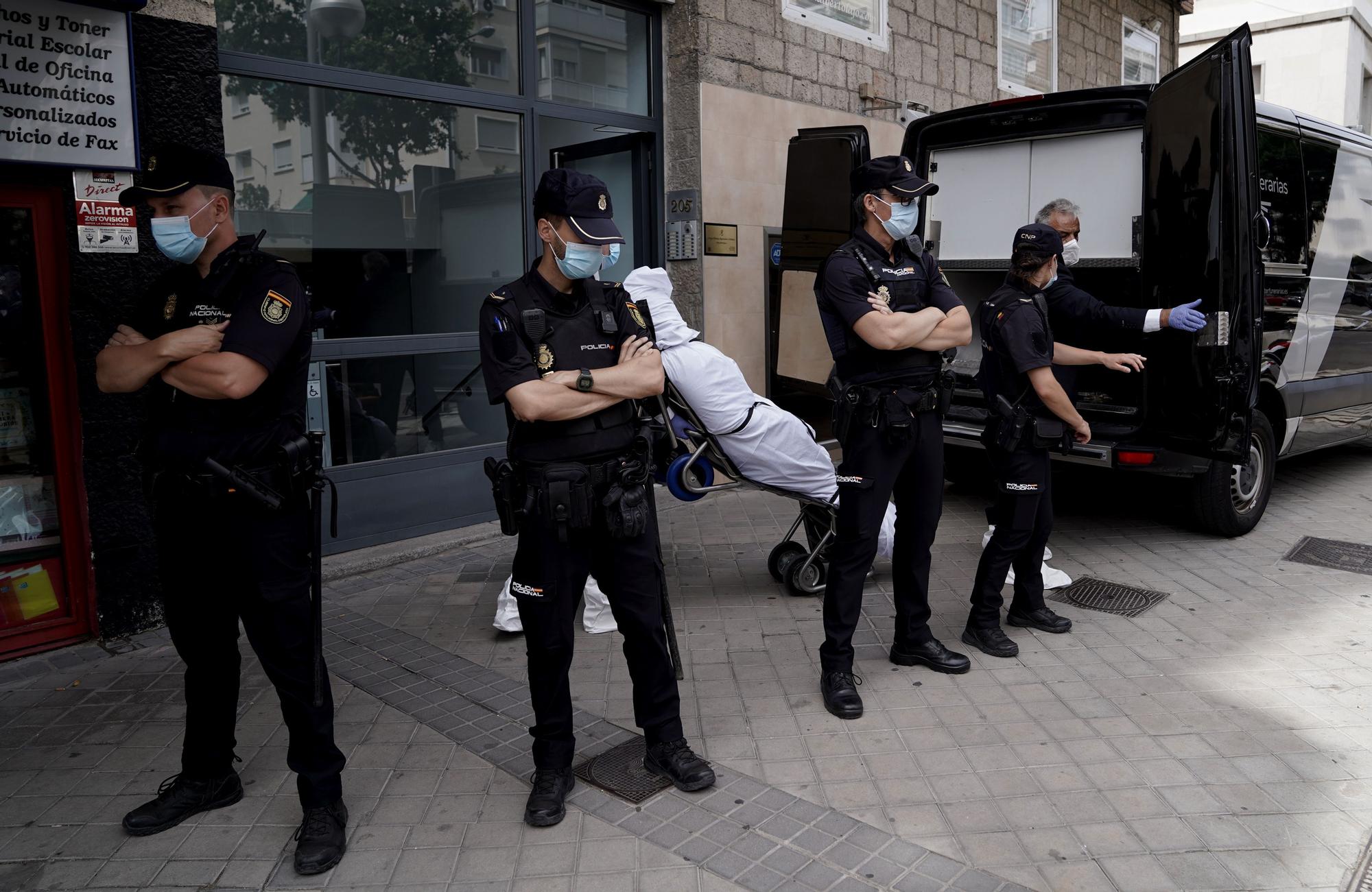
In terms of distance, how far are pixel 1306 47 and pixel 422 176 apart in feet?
76.3

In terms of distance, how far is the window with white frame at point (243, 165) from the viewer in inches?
226

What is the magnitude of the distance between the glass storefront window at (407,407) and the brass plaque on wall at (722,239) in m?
2.12

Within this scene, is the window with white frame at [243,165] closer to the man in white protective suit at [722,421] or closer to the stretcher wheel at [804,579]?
the man in white protective suit at [722,421]

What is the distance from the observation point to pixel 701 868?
A: 2949 millimetres

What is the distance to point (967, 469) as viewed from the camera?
26.0 ft

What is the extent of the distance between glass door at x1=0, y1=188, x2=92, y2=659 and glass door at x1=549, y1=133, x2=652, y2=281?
4070 millimetres

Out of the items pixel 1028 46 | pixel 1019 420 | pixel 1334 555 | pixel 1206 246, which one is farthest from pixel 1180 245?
pixel 1028 46

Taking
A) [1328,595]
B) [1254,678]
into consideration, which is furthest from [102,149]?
[1328,595]

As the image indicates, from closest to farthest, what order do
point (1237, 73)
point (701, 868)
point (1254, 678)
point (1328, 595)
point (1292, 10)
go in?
point (701, 868), point (1254, 678), point (1237, 73), point (1328, 595), point (1292, 10)

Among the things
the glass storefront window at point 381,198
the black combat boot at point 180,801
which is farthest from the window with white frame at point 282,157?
the black combat boot at point 180,801

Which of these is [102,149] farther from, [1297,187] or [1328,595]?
[1297,187]

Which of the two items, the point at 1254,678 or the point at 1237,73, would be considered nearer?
the point at 1254,678

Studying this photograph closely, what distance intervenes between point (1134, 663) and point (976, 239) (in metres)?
3.50

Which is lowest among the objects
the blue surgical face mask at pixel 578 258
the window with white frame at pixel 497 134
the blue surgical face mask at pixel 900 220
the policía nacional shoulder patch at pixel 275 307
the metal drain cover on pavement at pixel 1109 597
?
A: the metal drain cover on pavement at pixel 1109 597
